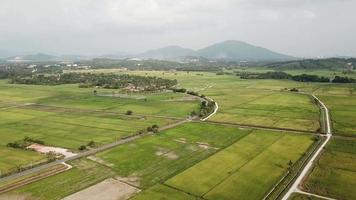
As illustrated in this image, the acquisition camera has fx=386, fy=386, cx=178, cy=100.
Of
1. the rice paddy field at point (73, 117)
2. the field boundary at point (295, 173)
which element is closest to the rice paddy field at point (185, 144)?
the rice paddy field at point (73, 117)

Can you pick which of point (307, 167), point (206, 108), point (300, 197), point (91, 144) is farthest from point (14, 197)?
point (206, 108)

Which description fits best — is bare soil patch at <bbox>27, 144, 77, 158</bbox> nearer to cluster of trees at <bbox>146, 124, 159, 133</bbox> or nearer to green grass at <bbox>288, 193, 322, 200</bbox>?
cluster of trees at <bbox>146, 124, 159, 133</bbox>

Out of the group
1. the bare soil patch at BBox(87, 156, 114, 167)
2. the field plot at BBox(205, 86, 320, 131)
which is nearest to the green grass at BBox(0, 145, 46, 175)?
the bare soil patch at BBox(87, 156, 114, 167)

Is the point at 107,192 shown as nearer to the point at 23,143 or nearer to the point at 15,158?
the point at 15,158

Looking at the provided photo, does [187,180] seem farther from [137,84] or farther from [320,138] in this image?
[137,84]

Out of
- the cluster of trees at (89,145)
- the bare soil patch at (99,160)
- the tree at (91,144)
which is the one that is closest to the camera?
the bare soil patch at (99,160)

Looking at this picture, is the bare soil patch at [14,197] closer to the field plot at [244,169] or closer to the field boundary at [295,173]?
the field plot at [244,169]

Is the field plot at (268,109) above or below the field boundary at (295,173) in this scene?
above
